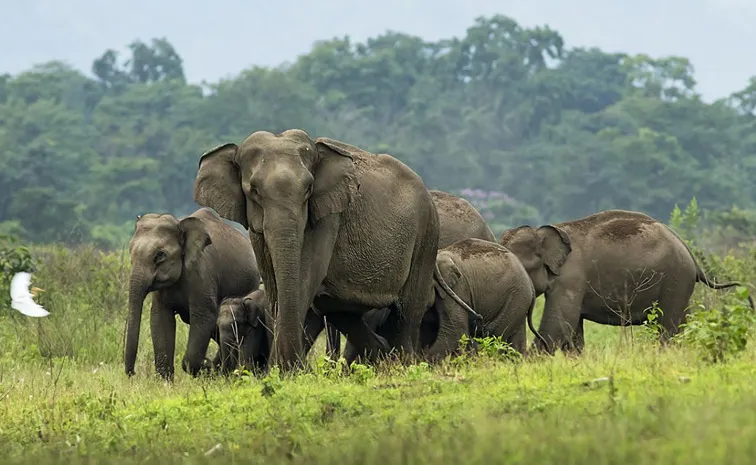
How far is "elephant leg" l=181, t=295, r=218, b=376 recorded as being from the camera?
13.7 meters

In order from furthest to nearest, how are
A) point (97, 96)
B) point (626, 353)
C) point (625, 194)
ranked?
point (97, 96) < point (625, 194) < point (626, 353)

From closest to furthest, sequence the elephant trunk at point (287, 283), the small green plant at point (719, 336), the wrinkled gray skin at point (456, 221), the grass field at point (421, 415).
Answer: the grass field at point (421, 415), the small green plant at point (719, 336), the elephant trunk at point (287, 283), the wrinkled gray skin at point (456, 221)

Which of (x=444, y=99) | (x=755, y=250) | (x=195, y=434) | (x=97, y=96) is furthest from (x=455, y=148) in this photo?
(x=195, y=434)

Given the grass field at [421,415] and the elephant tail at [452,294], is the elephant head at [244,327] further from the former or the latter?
the elephant tail at [452,294]

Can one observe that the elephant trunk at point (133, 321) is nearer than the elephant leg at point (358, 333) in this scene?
No

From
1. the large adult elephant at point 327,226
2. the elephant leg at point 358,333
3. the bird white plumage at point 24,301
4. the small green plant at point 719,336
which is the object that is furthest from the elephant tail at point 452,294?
the bird white plumage at point 24,301

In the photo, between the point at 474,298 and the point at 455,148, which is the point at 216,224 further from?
the point at 455,148

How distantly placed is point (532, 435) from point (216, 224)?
25.8 ft

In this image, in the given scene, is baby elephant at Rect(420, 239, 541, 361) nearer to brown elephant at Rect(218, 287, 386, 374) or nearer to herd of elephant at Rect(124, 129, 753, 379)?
herd of elephant at Rect(124, 129, 753, 379)

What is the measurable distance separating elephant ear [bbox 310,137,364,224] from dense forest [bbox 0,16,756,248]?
163 feet

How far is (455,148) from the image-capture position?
8300 cm

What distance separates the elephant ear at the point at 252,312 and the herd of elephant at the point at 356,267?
1 centimetres

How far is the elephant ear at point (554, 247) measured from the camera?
14344 mm

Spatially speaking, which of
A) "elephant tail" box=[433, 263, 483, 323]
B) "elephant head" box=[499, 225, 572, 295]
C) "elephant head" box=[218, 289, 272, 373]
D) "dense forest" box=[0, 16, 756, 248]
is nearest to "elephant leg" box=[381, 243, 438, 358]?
"elephant tail" box=[433, 263, 483, 323]
